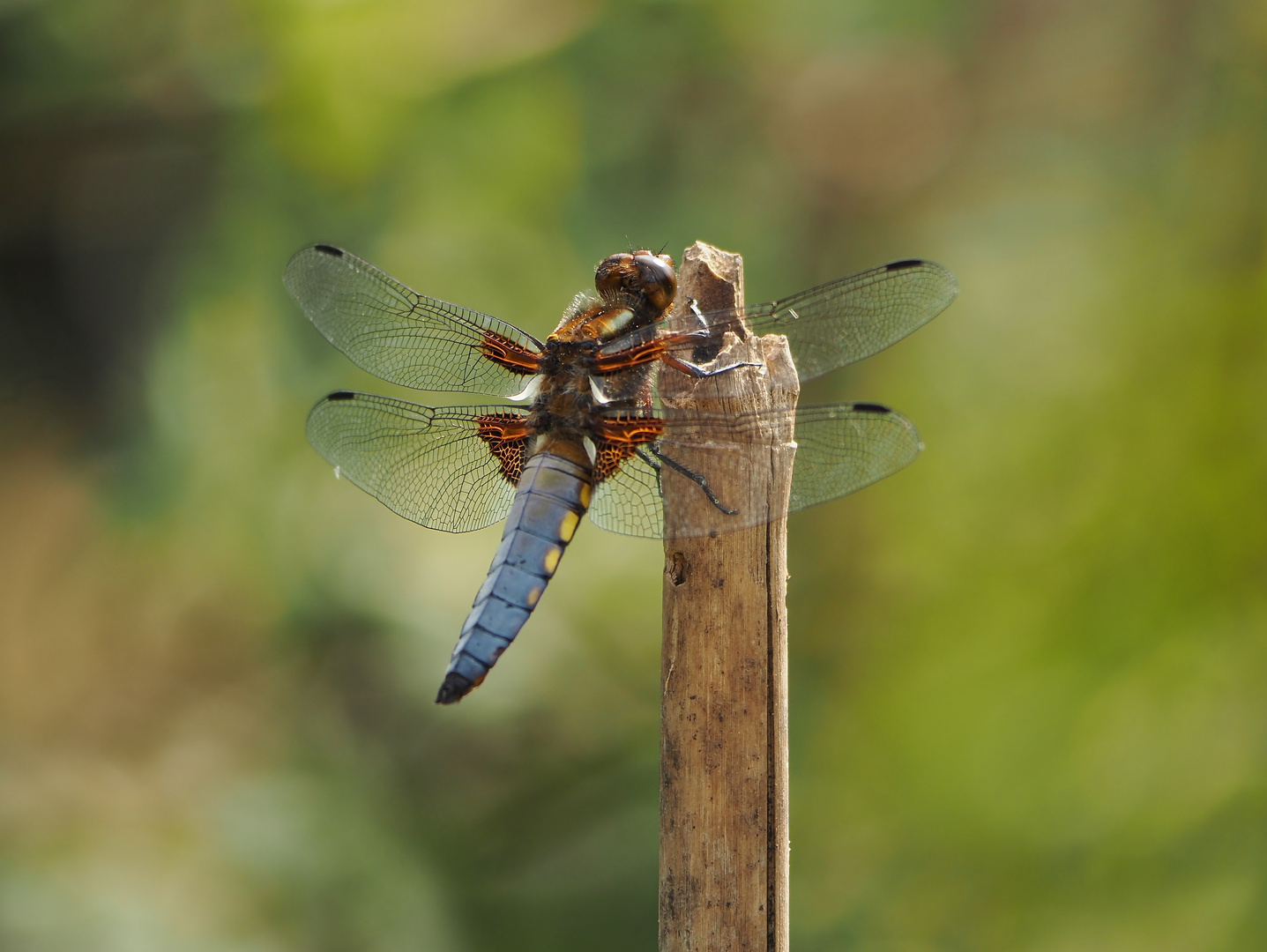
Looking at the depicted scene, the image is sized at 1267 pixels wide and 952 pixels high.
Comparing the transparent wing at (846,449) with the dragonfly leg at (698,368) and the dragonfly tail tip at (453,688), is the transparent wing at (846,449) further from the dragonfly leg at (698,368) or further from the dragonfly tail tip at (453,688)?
the dragonfly tail tip at (453,688)

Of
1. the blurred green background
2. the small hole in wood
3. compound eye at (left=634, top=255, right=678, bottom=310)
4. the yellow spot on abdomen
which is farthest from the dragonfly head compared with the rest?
the blurred green background

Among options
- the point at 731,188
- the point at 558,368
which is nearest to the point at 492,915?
the point at 558,368

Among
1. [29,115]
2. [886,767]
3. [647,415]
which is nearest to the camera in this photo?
[647,415]

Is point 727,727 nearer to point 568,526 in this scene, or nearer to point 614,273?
point 568,526

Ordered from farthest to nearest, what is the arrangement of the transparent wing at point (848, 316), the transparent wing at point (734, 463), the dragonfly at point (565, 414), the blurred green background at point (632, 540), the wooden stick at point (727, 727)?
the blurred green background at point (632, 540) → the transparent wing at point (848, 316) → the dragonfly at point (565, 414) → the transparent wing at point (734, 463) → the wooden stick at point (727, 727)

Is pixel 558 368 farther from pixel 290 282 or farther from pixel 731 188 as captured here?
pixel 731 188

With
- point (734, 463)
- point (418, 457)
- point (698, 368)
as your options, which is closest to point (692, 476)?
point (734, 463)

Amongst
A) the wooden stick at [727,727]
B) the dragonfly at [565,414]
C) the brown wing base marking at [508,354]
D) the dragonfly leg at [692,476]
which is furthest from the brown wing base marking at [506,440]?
the wooden stick at [727,727]
